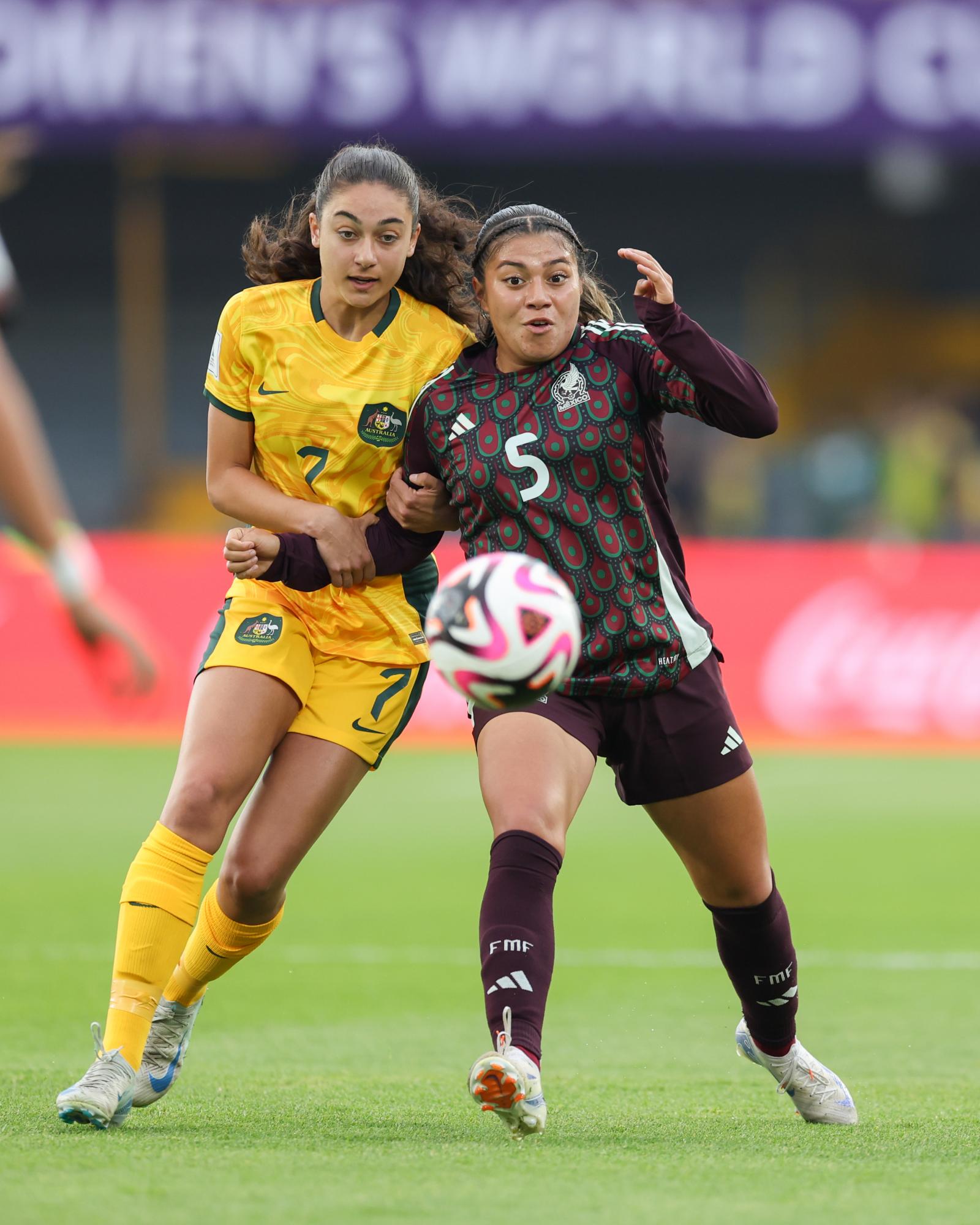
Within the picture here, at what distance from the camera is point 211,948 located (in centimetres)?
501

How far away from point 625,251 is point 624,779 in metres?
1.28

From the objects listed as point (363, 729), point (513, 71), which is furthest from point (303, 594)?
point (513, 71)

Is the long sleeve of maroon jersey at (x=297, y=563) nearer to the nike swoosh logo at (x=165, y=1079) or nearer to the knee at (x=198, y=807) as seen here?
the knee at (x=198, y=807)

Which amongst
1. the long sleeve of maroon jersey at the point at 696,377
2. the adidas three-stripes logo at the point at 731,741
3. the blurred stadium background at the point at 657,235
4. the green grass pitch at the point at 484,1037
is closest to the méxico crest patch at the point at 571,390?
the long sleeve of maroon jersey at the point at 696,377

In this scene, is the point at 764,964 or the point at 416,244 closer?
the point at 764,964

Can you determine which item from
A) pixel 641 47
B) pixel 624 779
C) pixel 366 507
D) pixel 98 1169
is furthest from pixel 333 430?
pixel 641 47

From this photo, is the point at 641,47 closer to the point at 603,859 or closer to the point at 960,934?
the point at 603,859

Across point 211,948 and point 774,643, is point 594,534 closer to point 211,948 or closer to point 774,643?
point 211,948

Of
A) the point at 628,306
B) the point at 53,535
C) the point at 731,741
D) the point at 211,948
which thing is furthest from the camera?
the point at 628,306

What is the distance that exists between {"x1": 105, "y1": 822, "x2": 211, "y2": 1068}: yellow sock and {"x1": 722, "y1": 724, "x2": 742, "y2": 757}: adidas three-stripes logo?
1318 mm

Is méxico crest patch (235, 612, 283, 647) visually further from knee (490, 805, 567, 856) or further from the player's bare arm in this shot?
knee (490, 805, 567, 856)

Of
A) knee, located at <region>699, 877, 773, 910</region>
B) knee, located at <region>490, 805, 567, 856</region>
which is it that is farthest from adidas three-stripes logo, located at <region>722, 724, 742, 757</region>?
knee, located at <region>490, 805, 567, 856</region>

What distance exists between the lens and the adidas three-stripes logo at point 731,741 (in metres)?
4.62

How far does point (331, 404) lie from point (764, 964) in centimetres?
183
